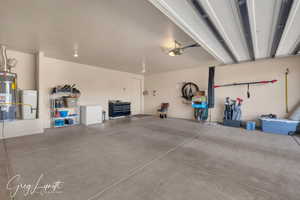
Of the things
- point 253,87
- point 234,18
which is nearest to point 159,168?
point 234,18

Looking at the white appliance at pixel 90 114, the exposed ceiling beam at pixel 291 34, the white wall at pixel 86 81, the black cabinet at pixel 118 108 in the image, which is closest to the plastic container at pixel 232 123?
the exposed ceiling beam at pixel 291 34

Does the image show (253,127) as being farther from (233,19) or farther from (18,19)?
(18,19)

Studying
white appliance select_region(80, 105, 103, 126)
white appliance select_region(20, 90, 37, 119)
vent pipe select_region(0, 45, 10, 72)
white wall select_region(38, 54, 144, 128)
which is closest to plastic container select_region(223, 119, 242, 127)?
white wall select_region(38, 54, 144, 128)

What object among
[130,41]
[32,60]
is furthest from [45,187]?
[32,60]

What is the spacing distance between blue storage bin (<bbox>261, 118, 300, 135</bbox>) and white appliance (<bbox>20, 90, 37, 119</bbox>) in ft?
26.6

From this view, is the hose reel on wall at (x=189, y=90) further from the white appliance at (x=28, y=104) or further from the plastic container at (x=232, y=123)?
the white appliance at (x=28, y=104)

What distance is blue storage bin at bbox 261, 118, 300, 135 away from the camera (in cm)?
409

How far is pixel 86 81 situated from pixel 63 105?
61.1 inches

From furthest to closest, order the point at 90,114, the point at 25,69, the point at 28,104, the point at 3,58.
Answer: the point at 90,114
the point at 25,69
the point at 28,104
the point at 3,58

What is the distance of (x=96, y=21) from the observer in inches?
104

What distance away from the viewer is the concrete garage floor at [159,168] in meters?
1.58

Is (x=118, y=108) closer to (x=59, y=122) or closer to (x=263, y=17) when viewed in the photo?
(x=59, y=122)

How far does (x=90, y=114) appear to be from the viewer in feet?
Answer: 18.2

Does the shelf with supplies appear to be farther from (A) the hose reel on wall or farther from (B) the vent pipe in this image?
(A) the hose reel on wall
